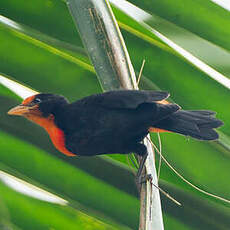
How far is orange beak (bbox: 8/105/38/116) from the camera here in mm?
1834

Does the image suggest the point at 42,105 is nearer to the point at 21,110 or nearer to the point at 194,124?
the point at 21,110

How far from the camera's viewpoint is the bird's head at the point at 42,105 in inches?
81.0

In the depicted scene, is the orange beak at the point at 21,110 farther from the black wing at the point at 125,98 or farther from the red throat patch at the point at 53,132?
the black wing at the point at 125,98

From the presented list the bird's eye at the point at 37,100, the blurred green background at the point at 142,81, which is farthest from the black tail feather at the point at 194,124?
the bird's eye at the point at 37,100

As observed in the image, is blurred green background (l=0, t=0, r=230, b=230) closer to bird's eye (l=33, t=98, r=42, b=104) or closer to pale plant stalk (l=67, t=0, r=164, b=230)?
bird's eye (l=33, t=98, r=42, b=104)

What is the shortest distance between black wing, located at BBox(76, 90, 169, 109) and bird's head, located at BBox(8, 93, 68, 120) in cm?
22

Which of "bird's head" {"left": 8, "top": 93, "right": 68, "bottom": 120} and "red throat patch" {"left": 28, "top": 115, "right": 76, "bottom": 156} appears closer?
"red throat patch" {"left": 28, "top": 115, "right": 76, "bottom": 156}

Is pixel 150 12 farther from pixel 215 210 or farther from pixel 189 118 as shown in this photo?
pixel 215 210

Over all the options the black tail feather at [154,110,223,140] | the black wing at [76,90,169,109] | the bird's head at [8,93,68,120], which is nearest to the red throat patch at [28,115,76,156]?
the bird's head at [8,93,68,120]

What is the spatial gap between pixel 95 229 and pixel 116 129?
533 mm

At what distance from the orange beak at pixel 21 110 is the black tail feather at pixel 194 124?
22.1 inches

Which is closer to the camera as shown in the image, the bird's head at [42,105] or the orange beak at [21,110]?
the orange beak at [21,110]

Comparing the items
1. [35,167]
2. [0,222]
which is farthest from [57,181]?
[0,222]

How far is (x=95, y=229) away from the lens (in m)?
1.57
